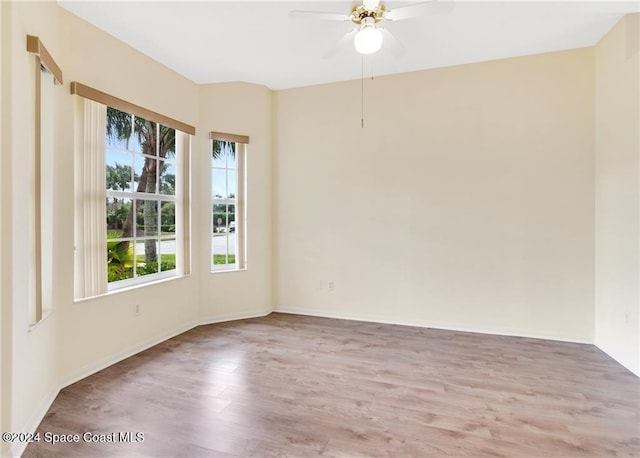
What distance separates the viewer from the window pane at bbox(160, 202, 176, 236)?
3580 mm

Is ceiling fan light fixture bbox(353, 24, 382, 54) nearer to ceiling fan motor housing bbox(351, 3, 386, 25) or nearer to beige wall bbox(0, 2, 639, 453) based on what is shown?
ceiling fan motor housing bbox(351, 3, 386, 25)

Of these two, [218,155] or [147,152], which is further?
[218,155]

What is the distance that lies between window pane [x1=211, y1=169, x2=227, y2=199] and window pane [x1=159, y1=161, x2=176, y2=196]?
465 mm

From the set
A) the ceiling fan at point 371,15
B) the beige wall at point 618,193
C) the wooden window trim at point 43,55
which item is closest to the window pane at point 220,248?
the wooden window trim at point 43,55

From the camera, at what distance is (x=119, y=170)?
3072 millimetres

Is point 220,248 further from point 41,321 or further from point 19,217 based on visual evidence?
point 19,217

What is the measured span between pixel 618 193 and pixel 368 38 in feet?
8.49

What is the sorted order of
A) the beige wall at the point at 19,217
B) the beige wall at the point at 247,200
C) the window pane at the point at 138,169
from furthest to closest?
the beige wall at the point at 247,200 → the window pane at the point at 138,169 → the beige wall at the point at 19,217

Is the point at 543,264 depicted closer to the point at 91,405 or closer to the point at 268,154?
the point at 268,154

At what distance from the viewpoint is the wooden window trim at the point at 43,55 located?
1921 millimetres

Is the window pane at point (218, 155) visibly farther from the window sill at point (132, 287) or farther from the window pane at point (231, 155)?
the window sill at point (132, 287)

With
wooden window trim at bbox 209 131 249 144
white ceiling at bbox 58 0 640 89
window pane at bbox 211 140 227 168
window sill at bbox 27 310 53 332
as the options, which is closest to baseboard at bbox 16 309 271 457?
window sill at bbox 27 310 53 332

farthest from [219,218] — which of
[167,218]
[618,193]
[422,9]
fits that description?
[618,193]

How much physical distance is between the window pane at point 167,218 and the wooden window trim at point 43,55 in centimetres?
150
